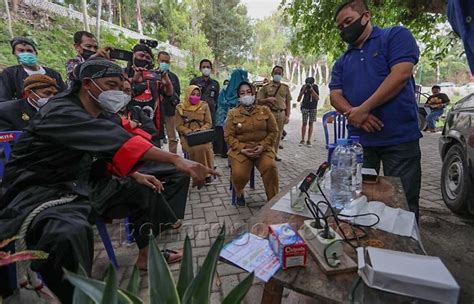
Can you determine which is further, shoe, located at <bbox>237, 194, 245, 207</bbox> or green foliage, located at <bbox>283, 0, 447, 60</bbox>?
green foliage, located at <bbox>283, 0, 447, 60</bbox>

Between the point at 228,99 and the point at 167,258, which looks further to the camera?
the point at 228,99

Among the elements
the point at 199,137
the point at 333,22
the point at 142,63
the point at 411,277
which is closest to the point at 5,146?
the point at 142,63

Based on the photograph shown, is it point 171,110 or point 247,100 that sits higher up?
point 247,100

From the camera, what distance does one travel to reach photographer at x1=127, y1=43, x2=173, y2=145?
3.77m

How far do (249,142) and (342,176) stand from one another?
176 centimetres

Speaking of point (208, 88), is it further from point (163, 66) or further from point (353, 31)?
point (353, 31)

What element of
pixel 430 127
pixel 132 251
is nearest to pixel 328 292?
pixel 132 251

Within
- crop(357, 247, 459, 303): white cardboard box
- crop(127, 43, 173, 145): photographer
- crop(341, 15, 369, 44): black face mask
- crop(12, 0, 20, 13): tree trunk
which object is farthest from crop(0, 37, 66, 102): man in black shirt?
crop(12, 0, 20, 13): tree trunk

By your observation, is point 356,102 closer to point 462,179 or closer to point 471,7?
point 471,7

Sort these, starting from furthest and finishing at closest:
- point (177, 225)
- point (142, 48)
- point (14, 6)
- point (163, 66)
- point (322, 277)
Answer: point (14, 6) < point (163, 66) < point (142, 48) < point (177, 225) < point (322, 277)

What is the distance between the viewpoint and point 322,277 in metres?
1.10

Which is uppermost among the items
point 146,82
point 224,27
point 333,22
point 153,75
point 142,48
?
point 224,27

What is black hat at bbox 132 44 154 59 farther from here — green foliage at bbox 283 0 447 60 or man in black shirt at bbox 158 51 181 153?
green foliage at bbox 283 0 447 60

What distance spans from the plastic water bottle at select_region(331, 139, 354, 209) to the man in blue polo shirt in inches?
11.0
